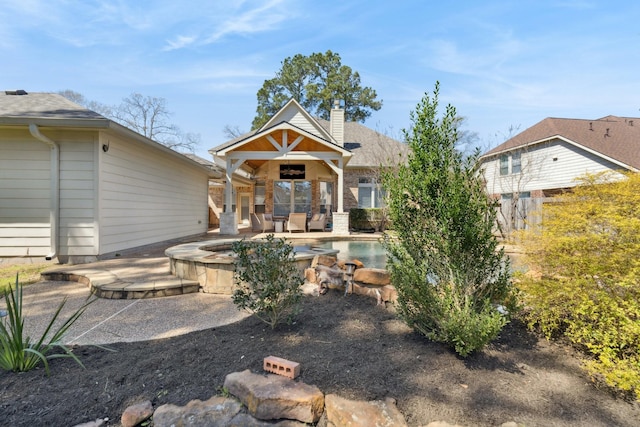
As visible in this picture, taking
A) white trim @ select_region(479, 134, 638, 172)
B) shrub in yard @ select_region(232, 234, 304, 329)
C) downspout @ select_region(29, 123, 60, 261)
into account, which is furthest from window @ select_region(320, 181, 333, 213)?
shrub in yard @ select_region(232, 234, 304, 329)

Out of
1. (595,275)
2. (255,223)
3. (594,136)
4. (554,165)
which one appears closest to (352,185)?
(255,223)

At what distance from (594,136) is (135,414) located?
67.7 feet

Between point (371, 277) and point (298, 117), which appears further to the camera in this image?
point (298, 117)

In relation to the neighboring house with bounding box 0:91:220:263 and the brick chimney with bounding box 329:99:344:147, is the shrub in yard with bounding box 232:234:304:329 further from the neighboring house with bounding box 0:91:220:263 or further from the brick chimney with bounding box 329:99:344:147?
the brick chimney with bounding box 329:99:344:147

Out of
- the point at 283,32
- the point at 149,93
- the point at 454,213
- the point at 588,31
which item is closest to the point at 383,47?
the point at 283,32

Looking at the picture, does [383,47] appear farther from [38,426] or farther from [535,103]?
[38,426]

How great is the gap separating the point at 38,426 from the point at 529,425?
2.69m

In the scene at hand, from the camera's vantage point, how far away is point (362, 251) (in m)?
9.06

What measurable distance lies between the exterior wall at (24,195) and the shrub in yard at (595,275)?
845 cm

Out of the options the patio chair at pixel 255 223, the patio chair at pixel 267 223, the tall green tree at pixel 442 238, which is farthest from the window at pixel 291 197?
the tall green tree at pixel 442 238

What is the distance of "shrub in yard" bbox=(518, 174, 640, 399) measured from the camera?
6.93 feet

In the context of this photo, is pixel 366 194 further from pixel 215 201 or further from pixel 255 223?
pixel 215 201

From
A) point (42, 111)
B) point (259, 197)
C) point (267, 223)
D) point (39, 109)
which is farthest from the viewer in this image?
point (259, 197)

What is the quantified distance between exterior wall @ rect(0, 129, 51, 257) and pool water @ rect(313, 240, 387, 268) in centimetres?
637
